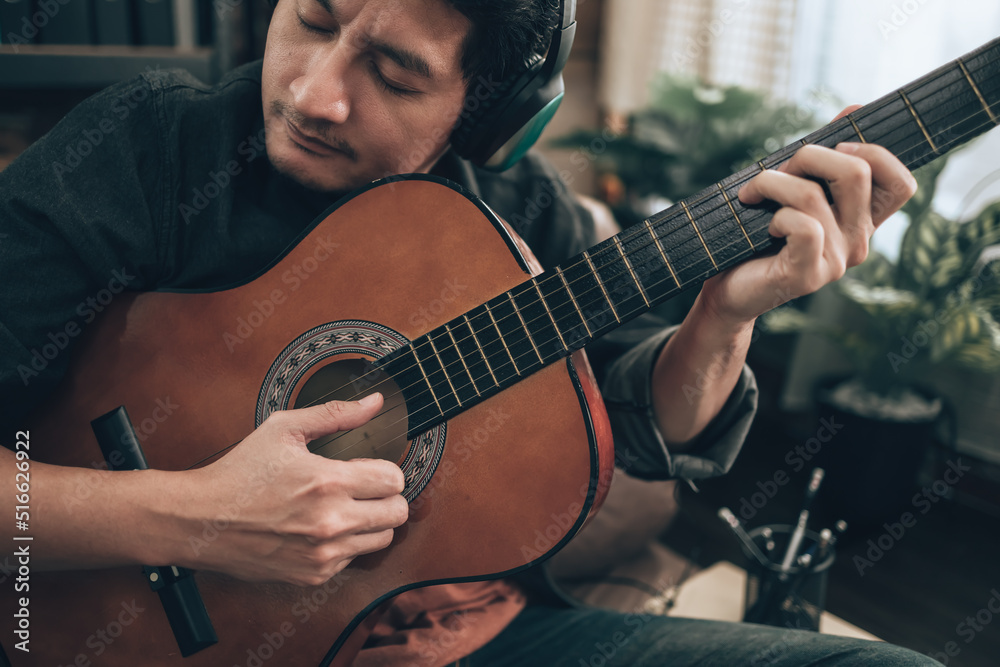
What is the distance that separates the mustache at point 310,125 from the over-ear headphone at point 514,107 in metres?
0.17

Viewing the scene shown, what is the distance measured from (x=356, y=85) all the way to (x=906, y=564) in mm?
2142

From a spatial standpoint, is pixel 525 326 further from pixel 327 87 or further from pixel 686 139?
pixel 686 139

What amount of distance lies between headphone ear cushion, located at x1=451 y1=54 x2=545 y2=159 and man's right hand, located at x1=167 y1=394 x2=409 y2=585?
38cm

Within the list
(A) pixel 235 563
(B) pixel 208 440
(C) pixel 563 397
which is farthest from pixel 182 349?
(C) pixel 563 397

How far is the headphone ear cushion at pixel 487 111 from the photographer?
83cm

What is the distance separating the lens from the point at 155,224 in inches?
33.8

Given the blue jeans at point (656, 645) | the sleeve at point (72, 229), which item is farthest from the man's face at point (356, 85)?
the blue jeans at point (656, 645)

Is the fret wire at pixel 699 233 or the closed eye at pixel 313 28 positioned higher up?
the closed eye at pixel 313 28

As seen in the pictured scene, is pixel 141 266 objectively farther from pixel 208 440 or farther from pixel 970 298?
pixel 970 298

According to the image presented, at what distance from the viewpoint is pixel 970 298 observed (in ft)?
6.16

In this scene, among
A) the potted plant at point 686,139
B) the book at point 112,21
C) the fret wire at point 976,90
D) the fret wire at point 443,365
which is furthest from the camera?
the potted plant at point 686,139

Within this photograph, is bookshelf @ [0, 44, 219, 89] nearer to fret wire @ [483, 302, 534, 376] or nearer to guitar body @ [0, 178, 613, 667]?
guitar body @ [0, 178, 613, 667]

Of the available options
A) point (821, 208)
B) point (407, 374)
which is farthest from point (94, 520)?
point (821, 208)

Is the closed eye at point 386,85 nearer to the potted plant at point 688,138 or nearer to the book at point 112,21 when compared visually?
the book at point 112,21
